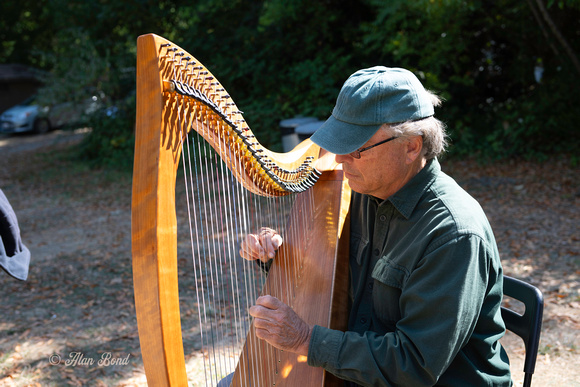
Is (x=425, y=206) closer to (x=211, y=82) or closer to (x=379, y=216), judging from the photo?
(x=379, y=216)

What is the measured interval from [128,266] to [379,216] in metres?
3.77

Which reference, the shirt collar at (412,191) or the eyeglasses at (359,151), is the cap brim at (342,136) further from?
the shirt collar at (412,191)

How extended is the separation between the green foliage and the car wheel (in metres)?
5.85

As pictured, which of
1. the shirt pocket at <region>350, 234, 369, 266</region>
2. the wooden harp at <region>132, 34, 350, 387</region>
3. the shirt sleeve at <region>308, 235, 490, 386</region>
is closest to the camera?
the wooden harp at <region>132, 34, 350, 387</region>

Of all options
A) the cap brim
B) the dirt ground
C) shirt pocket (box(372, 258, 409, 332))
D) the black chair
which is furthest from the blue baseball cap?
the dirt ground

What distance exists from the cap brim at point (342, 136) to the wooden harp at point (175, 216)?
0.21 m

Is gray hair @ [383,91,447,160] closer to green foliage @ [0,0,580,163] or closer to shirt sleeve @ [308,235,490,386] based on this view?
shirt sleeve @ [308,235,490,386]

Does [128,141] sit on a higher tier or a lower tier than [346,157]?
lower

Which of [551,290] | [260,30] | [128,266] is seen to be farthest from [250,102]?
[551,290]

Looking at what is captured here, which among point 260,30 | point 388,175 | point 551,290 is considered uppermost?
point 260,30

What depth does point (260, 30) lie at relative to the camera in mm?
9125

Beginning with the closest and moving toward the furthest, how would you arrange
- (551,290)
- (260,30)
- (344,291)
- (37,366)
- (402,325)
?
(402,325)
(344,291)
(37,366)
(551,290)
(260,30)

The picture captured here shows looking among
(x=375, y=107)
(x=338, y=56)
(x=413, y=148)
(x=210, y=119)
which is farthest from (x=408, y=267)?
(x=338, y=56)

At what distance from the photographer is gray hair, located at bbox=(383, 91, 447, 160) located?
1517mm
